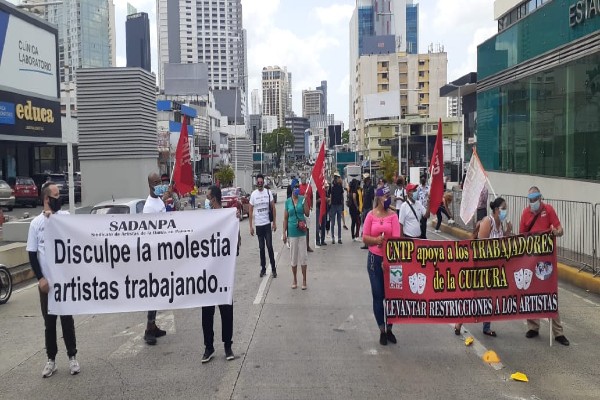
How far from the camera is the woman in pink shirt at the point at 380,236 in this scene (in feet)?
25.0

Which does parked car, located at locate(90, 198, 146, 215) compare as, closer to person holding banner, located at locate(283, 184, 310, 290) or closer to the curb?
person holding banner, located at locate(283, 184, 310, 290)

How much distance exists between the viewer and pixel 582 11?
15.1 m

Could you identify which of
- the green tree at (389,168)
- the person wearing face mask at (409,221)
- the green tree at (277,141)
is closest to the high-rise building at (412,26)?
the green tree at (277,141)

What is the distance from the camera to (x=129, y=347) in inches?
303

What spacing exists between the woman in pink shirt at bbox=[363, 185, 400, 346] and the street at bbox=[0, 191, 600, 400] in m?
0.23

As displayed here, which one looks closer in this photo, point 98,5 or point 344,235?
point 344,235

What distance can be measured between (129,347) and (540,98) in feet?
48.6

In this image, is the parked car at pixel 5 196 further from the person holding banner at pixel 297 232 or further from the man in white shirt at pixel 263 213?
the person holding banner at pixel 297 232

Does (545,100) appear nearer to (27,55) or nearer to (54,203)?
(54,203)

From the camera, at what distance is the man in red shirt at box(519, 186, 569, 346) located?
7.78 metres

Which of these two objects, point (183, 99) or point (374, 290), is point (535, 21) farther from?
point (183, 99)

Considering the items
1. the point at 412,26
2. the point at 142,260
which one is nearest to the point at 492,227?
the point at 142,260

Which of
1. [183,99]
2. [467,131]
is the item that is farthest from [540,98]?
[183,99]

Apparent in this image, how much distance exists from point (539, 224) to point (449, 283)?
169cm
